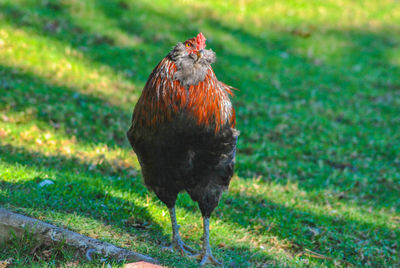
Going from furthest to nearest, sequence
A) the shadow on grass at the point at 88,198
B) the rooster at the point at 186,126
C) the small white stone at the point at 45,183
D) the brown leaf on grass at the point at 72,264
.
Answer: the small white stone at the point at 45,183 < the shadow on grass at the point at 88,198 < the rooster at the point at 186,126 < the brown leaf on grass at the point at 72,264

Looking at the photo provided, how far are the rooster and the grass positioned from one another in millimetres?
817

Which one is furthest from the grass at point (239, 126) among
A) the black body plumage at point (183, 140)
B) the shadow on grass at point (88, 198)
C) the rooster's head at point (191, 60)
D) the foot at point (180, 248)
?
the rooster's head at point (191, 60)

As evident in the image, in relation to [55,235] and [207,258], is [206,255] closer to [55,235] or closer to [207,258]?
[207,258]

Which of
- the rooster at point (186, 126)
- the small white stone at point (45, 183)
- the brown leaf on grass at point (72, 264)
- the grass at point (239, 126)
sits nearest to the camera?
the brown leaf on grass at point (72, 264)

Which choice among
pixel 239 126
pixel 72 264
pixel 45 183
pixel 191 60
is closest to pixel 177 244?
pixel 72 264

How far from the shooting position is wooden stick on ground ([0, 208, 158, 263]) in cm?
402

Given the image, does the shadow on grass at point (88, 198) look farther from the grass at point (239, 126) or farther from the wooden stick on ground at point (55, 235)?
the wooden stick on ground at point (55, 235)

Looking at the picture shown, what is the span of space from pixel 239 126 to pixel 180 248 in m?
4.36

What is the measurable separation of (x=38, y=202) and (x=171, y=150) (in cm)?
176

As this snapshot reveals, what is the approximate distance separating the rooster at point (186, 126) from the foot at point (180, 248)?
260mm

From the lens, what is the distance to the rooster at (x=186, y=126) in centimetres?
421

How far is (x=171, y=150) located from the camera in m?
4.33

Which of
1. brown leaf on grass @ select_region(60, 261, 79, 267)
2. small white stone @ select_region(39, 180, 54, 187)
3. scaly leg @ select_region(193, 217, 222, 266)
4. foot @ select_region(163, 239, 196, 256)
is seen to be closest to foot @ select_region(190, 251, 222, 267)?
scaly leg @ select_region(193, 217, 222, 266)

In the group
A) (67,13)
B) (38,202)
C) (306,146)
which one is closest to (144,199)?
(38,202)
